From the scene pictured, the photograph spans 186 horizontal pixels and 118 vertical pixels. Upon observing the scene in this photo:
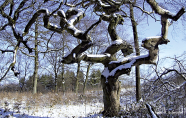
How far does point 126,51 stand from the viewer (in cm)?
677

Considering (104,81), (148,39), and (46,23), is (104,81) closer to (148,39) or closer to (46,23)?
(148,39)

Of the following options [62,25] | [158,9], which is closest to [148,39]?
[158,9]

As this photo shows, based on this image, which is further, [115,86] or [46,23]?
[115,86]

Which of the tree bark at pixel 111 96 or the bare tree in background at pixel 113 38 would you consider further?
the tree bark at pixel 111 96

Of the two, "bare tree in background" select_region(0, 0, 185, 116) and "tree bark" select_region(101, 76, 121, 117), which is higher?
"bare tree in background" select_region(0, 0, 185, 116)

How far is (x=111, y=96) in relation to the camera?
6.05 meters

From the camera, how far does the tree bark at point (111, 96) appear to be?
5980 millimetres

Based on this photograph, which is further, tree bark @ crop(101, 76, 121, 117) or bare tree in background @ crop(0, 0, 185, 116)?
tree bark @ crop(101, 76, 121, 117)

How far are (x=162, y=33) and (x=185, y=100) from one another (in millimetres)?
2986

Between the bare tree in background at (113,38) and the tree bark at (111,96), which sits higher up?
the bare tree in background at (113,38)

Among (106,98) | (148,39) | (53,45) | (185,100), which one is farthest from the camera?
(53,45)

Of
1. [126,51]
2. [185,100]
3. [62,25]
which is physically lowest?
[185,100]

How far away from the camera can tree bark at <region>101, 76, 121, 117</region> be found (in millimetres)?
5980

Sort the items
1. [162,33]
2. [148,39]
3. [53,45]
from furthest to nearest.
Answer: [53,45]
[162,33]
[148,39]
